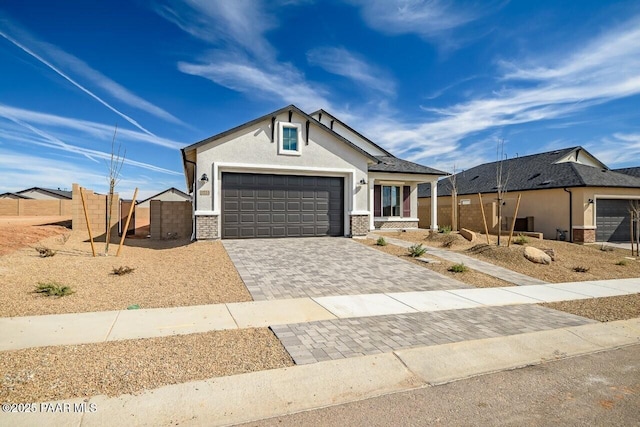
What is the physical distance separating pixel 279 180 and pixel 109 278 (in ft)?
28.0

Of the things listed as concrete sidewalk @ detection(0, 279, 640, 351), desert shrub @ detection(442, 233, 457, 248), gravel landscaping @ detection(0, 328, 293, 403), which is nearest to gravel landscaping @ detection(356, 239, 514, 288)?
concrete sidewalk @ detection(0, 279, 640, 351)

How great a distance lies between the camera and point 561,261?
13.1 m

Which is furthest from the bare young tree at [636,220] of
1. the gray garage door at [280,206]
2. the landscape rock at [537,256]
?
the gray garage door at [280,206]

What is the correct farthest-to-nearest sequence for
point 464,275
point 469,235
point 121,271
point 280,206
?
point 469,235 → point 280,206 → point 464,275 → point 121,271

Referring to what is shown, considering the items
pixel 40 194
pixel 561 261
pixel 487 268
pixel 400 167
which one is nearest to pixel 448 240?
pixel 561 261

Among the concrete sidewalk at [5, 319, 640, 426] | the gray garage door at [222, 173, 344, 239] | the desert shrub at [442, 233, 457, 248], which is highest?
the gray garage door at [222, 173, 344, 239]

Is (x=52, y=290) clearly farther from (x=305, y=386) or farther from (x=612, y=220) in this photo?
(x=612, y=220)

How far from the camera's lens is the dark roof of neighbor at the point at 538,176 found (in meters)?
21.6

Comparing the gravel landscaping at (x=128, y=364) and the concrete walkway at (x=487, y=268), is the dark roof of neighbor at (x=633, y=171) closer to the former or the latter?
the concrete walkway at (x=487, y=268)

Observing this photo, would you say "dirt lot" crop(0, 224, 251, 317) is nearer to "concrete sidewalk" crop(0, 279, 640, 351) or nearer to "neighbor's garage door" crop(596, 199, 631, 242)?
"concrete sidewalk" crop(0, 279, 640, 351)

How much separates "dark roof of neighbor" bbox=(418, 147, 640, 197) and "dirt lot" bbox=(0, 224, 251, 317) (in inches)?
735

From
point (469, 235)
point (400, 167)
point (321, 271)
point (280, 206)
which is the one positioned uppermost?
point (400, 167)

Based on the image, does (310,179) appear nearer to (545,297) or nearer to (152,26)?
(152,26)

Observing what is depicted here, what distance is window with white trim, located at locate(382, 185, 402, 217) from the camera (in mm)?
21906
